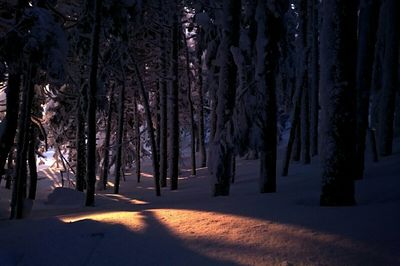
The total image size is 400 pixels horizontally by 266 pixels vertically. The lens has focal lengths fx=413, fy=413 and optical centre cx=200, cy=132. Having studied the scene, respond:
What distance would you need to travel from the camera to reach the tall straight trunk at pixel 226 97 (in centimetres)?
937

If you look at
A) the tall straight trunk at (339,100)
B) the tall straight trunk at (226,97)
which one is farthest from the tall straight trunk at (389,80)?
the tall straight trunk at (339,100)

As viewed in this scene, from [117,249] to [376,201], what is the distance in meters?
4.31

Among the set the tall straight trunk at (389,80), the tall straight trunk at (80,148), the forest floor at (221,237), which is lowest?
the forest floor at (221,237)

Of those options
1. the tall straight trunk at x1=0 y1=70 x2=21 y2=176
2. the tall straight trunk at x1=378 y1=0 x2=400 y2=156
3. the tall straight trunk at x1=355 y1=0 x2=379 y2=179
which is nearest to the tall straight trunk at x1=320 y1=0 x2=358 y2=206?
the tall straight trunk at x1=355 y1=0 x2=379 y2=179

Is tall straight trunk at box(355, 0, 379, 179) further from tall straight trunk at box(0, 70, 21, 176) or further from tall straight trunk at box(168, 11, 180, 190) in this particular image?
tall straight trunk at box(0, 70, 21, 176)

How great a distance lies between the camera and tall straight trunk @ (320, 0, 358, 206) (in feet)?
20.4

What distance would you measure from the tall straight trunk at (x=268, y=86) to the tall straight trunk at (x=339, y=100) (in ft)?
9.73

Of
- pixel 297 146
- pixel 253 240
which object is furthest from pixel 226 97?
pixel 297 146

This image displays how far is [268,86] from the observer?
9.43 metres

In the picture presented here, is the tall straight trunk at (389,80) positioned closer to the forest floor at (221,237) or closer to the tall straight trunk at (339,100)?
the forest floor at (221,237)

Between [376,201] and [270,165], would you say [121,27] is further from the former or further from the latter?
[376,201]

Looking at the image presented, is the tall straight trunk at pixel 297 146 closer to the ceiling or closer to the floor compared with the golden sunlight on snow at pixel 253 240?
closer to the ceiling

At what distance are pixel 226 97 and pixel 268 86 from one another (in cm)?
99

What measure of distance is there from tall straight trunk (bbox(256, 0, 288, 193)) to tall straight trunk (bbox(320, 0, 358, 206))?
297 centimetres
